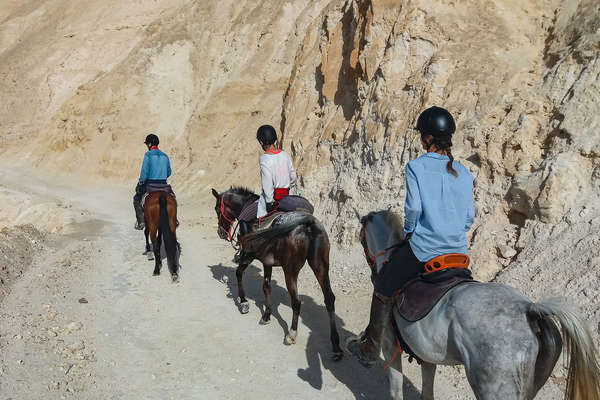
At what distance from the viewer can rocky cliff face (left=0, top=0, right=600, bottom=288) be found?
793 centimetres

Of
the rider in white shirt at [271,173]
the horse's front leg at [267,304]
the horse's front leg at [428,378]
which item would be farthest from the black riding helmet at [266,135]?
the horse's front leg at [428,378]

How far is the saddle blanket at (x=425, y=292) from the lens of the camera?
13.4ft

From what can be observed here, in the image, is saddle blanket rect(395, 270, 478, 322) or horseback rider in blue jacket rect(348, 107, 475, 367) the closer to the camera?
saddle blanket rect(395, 270, 478, 322)

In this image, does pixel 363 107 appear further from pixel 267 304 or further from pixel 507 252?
pixel 267 304

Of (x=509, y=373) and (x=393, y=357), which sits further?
(x=393, y=357)

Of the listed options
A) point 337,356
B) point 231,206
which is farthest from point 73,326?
point 337,356

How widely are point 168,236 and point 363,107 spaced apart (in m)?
6.09

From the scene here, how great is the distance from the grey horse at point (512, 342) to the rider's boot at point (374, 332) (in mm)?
787

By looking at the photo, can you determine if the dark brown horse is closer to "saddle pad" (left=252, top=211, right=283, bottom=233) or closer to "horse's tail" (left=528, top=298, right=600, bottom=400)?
"saddle pad" (left=252, top=211, right=283, bottom=233)

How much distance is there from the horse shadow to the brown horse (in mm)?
1121

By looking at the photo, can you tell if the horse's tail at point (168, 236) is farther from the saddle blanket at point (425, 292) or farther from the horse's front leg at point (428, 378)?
the saddle blanket at point (425, 292)

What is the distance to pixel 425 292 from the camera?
421 cm

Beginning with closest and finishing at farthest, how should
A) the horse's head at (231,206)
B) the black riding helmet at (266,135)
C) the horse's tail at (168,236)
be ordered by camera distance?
the black riding helmet at (266,135) < the horse's head at (231,206) < the horse's tail at (168,236)

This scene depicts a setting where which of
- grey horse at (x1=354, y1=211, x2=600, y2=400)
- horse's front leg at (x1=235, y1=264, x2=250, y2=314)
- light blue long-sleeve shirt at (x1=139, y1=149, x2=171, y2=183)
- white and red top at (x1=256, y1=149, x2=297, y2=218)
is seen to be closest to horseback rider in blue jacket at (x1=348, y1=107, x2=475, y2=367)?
grey horse at (x1=354, y1=211, x2=600, y2=400)
